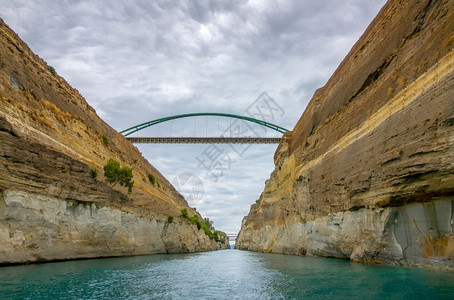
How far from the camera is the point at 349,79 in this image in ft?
99.6

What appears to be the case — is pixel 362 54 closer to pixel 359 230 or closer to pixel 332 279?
pixel 359 230

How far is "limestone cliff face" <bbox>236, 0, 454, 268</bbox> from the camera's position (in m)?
15.5

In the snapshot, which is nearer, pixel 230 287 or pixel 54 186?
pixel 230 287

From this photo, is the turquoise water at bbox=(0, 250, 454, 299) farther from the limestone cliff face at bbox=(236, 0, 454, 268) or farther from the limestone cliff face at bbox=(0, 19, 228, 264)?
the limestone cliff face at bbox=(0, 19, 228, 264)

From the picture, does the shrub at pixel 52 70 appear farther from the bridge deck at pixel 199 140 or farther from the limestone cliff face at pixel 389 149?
the bridge deck at pixel 199 140

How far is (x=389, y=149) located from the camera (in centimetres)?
1972

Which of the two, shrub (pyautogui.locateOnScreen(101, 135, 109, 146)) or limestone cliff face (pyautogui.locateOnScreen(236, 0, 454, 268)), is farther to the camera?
shrub (pyautogui.locateOnScreen(101, 135, 109, 146))

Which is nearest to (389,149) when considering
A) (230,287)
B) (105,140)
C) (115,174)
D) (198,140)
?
(230,287)

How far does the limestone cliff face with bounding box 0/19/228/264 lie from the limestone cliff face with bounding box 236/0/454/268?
17.9 metres

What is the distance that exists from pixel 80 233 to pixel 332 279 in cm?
1818

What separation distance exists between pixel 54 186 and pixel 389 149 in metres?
20.9

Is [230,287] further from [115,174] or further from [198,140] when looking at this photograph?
[198,140]

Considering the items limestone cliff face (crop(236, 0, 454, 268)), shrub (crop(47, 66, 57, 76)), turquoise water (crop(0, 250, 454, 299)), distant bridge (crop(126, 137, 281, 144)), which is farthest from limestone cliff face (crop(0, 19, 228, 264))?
distant bridge (crop(126, 137, 281, 144))

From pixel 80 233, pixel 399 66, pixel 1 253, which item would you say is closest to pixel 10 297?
pixel 1 253
